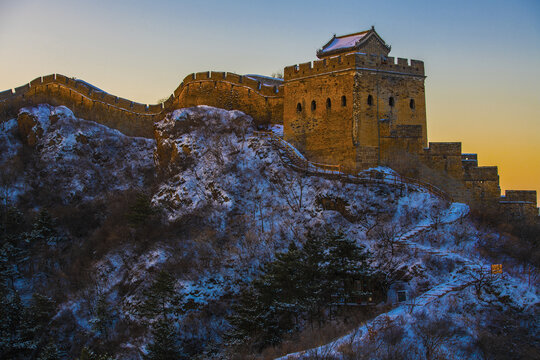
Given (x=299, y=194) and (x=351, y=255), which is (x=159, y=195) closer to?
(x=299, y=194)

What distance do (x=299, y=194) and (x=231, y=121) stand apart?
7510 millimetres

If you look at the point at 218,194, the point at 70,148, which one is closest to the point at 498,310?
the point at 218,194

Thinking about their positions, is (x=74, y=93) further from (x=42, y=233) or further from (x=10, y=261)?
(x=10, y=261)

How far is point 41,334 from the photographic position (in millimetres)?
30219

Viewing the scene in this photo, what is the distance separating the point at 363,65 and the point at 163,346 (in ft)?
56.3

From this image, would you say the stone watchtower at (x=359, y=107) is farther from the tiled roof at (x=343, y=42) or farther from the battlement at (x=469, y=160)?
the battlement at (x=469, y=160)

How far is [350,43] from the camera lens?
34.4 metres

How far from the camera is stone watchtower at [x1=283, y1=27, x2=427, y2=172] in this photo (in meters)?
31.2

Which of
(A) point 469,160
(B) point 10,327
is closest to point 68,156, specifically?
(B) point 10,327

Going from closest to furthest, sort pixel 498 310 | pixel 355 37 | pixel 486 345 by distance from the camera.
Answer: pixel 486 345 → pixel 498 310 → pixel 355 37

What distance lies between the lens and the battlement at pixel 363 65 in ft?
105

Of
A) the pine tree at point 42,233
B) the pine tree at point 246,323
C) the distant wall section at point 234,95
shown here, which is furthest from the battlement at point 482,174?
the pine tree at point 42,233

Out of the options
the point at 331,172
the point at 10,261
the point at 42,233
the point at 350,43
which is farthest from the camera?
the point at 42,233

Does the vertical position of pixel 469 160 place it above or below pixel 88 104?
below
